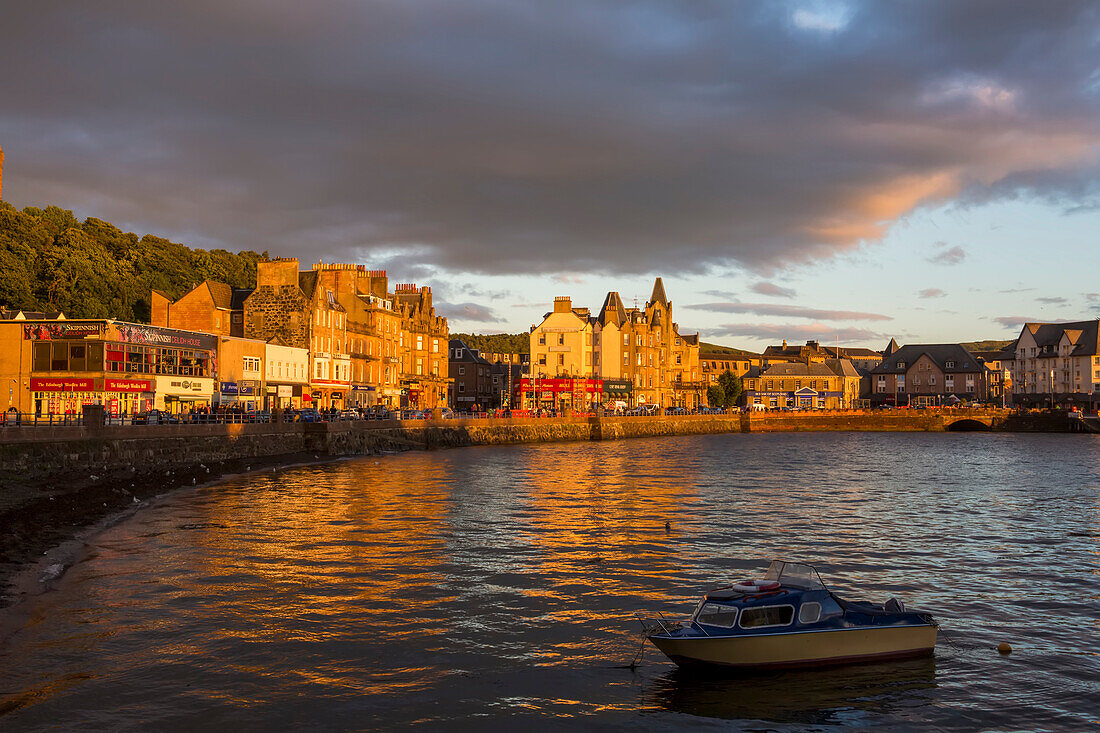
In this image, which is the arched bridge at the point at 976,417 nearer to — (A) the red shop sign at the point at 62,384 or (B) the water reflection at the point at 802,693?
(A) the red shop sign at the point at 62,384

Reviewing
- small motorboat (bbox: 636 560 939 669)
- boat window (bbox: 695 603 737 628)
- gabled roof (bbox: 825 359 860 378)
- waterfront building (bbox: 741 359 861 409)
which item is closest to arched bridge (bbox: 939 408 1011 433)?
waterfront building (bbox: 741 359 861 409)

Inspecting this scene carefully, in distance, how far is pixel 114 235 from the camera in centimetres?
12356

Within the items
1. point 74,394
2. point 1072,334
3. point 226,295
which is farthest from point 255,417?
point 1072,334

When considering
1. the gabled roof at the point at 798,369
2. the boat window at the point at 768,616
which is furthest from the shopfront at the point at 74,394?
the gabled roof at the point at 798,369

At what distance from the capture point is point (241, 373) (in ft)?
273

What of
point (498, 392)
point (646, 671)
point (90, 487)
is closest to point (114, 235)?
point (498, 392)

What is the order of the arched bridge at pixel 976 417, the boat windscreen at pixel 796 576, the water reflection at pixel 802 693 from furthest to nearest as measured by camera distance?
the arched bridge at pixel 976 417
the boat windscreen at pixel 796 576
the water reflection at pixel 802 693

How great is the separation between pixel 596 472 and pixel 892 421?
358ft

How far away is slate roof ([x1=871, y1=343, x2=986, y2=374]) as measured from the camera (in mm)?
186875

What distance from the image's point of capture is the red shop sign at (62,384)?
66188mm

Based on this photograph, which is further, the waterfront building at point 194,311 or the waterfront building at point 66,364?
the waterfront building at point 194,311

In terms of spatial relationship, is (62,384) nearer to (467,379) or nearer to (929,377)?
(467,379)

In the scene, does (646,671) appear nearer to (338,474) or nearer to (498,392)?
(338,474)

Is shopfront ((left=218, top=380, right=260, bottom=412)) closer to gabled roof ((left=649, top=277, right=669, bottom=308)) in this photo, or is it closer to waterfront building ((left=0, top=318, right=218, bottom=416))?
waterfront building ((left=0, top=318, right=218, bottom=416))
